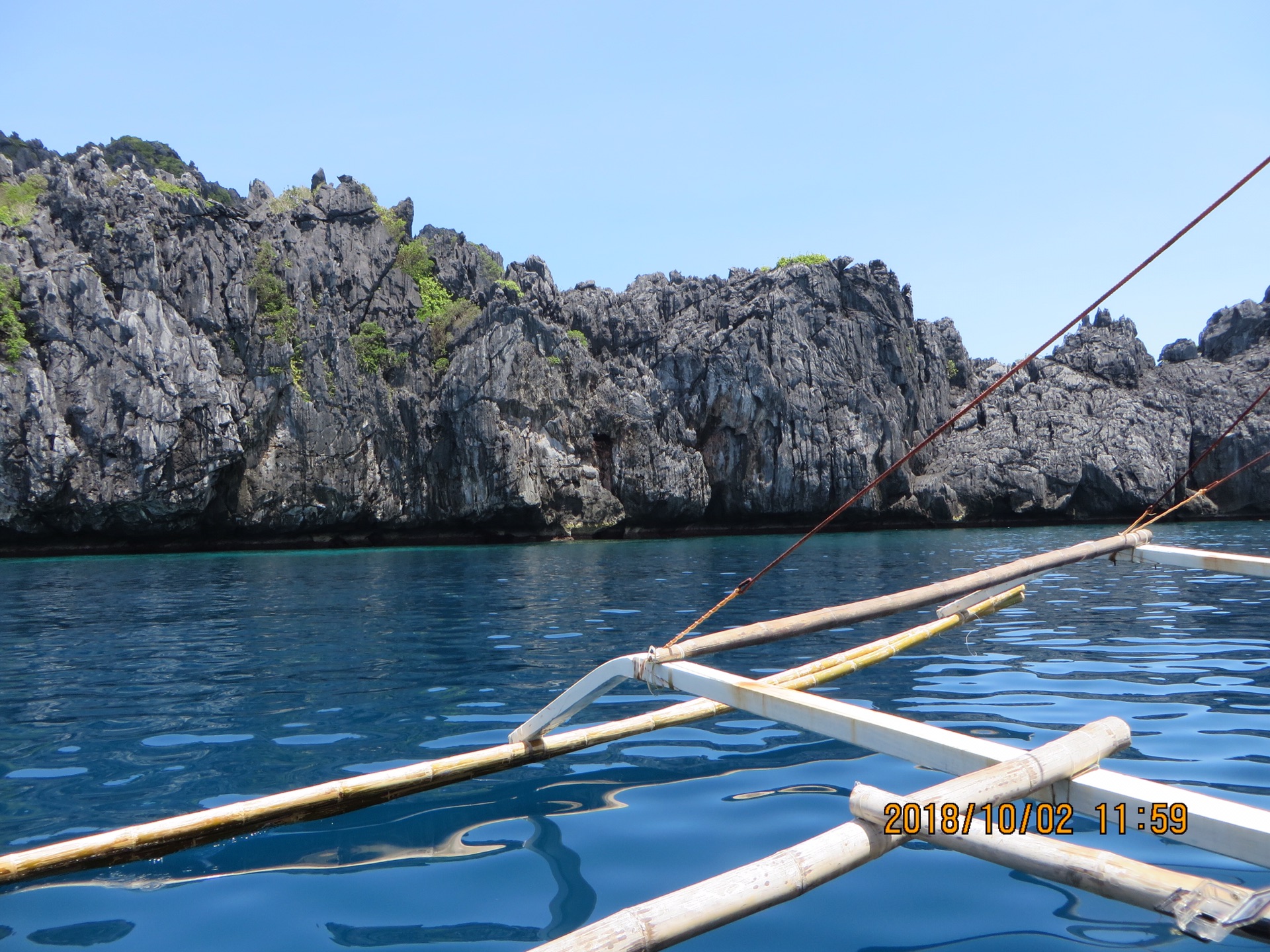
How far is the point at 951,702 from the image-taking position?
22.3ft

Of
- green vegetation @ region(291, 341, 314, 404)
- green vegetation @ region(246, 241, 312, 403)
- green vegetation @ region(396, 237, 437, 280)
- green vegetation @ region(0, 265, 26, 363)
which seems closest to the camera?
green vegetation @ region(0, 265, 26, 363)

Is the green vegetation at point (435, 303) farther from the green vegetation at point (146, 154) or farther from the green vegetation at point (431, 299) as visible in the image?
the green vegetation at point (146, 154)

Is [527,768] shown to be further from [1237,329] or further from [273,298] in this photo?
[1237,329]

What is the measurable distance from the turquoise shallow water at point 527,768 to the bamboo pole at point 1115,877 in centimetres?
83

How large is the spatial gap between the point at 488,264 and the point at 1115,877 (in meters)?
54.7

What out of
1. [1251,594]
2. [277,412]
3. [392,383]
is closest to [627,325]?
[392,383]

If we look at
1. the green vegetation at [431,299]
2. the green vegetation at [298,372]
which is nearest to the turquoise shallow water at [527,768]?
the green vegetation at [298,372]

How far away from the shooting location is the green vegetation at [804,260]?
180 ft

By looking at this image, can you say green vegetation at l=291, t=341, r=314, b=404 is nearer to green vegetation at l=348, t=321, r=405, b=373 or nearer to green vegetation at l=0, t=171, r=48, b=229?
green vegetation at l=348, t=321, r=405, b=373

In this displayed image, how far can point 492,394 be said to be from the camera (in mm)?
43875

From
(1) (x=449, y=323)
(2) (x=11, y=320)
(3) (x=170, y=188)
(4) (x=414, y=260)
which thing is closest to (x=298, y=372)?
(1) (x=449, y=323)

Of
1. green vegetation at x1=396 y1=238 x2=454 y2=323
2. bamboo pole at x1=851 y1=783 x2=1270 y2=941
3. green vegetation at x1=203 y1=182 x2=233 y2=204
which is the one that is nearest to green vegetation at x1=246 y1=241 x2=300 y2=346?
green vegetation at x1=396 y1=238 x2=454 y2=323

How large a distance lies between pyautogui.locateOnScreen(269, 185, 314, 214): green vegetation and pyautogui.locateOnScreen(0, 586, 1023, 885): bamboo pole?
159 feet

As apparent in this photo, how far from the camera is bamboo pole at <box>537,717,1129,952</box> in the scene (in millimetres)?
2152
